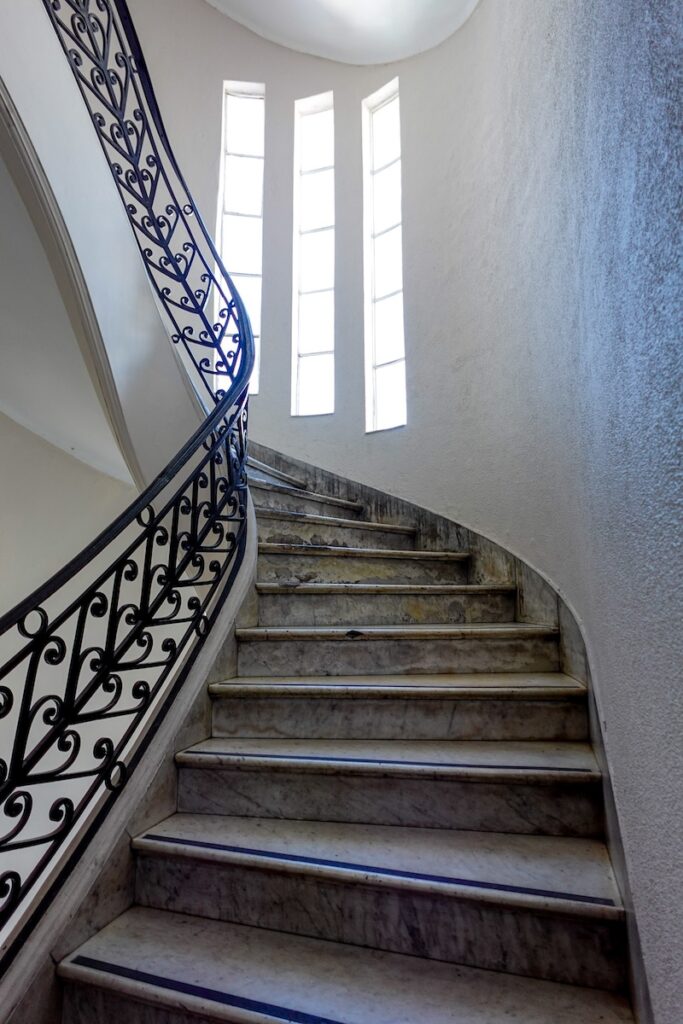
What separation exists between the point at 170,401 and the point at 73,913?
5.92ft

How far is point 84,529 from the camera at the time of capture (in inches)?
109

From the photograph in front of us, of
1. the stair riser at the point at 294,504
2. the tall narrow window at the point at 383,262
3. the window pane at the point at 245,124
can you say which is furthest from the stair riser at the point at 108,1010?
the window pane at the point at 245,124

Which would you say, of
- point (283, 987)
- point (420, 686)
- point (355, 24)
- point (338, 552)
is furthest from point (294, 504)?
point (355, 24)

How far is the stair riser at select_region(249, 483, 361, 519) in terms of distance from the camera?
3018mm

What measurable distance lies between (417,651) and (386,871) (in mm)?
749

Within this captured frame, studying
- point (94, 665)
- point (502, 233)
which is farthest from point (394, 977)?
point (502, 233)

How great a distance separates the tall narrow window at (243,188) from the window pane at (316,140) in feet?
1.05

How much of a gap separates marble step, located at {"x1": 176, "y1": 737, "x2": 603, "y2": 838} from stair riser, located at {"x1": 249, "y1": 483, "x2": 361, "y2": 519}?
5.27 ft

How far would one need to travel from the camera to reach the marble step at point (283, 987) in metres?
0.98

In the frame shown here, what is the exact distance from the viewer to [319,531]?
279 centimetres

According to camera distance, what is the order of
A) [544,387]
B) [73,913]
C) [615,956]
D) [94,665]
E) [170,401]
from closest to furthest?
[615,956] < [73,913] < [94,665] < [544,387] < [170,401]

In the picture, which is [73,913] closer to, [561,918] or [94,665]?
[94,665]

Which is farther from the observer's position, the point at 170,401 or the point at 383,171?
the point at 383,171

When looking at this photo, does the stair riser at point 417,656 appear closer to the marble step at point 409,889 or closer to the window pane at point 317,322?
the marble step at point 409,889
